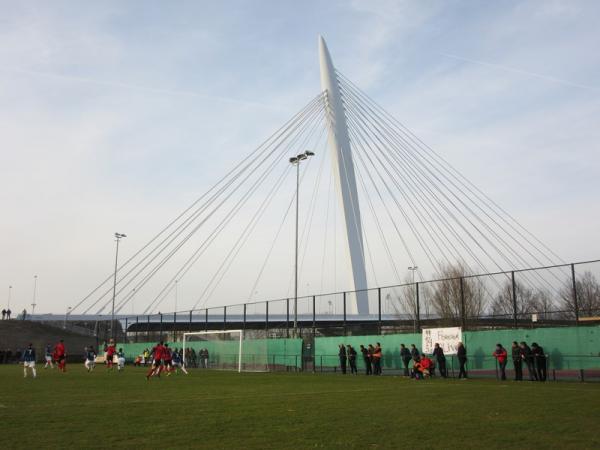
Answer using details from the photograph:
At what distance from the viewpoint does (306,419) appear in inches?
435

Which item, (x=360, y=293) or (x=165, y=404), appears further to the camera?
(x=360, y=293)

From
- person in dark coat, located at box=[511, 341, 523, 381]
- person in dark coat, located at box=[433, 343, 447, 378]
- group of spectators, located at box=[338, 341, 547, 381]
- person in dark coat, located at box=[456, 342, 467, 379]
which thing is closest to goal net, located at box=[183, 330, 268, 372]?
group of spectators, located at box=[338, 341, 547, 381]

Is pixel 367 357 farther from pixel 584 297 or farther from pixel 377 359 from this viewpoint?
pixel 584 297

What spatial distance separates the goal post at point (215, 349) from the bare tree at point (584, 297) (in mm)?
20281

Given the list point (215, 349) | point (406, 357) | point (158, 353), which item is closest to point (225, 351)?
point (215, 349)

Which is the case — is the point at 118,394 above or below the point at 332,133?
below

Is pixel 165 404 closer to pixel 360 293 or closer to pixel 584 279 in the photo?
pixel 584 279

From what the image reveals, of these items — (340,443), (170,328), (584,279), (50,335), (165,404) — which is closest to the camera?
(340,443)

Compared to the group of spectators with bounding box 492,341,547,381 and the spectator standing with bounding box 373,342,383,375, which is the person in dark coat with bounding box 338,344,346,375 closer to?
the spectator standing with bounding box 373,342,383,375

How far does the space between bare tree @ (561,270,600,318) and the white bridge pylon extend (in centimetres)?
1500

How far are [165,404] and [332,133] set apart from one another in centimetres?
3068

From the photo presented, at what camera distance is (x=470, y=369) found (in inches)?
998

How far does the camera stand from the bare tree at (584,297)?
21989mm

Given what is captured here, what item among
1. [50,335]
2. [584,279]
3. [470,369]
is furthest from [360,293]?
[50,335]
